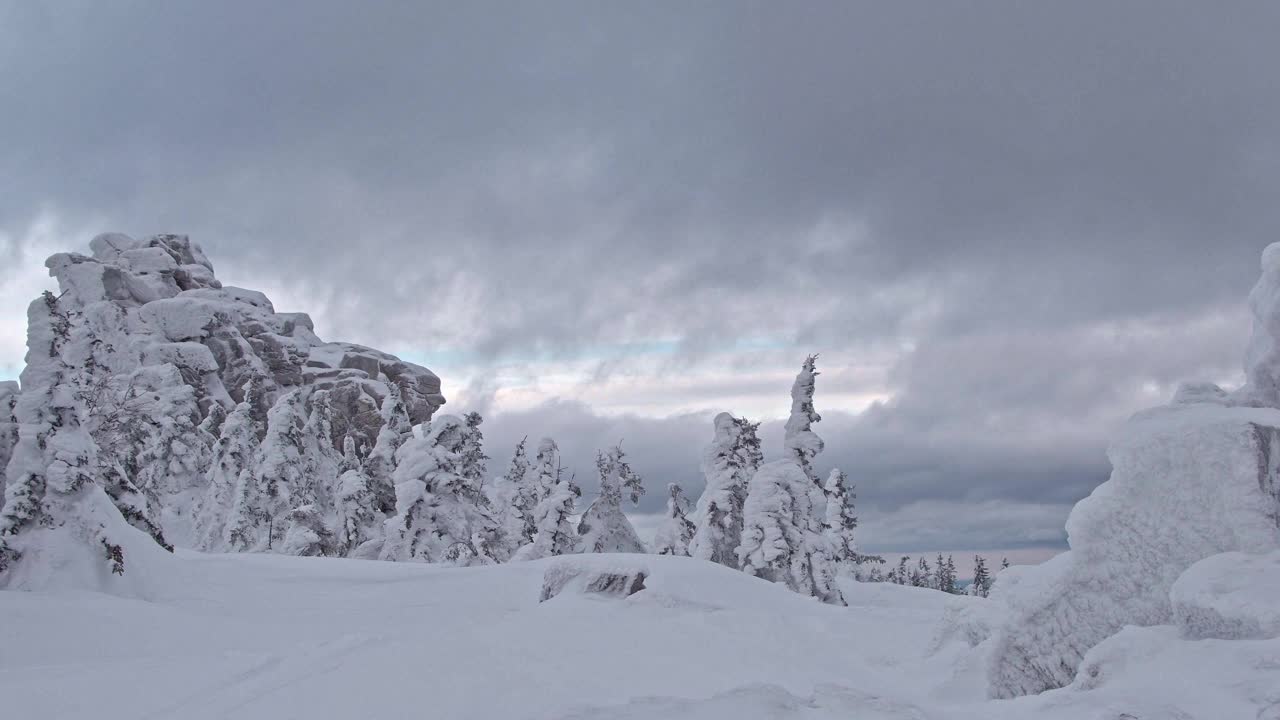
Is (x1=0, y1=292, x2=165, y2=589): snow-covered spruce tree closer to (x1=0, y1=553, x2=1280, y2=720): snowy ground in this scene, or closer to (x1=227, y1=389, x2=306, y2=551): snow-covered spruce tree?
(x1=0, y1=553, x2=1280, y2=720): snowy ground

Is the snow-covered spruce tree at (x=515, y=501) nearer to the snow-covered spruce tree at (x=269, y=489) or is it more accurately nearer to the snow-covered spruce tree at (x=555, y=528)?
the snow-covered spruce tree at (x=555, y=528)

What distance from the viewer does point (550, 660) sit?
884 cm

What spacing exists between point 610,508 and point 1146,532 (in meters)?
31.6

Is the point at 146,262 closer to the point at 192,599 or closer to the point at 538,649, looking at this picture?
the point at 192,599

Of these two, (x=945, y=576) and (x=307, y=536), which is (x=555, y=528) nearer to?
(x=307, y=536)

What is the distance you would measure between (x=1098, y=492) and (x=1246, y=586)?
177 cm

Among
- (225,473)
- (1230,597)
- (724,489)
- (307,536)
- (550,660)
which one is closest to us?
(1230,597)

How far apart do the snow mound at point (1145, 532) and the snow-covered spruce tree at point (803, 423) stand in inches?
1040

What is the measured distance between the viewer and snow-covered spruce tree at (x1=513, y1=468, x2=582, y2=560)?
34.8 meters

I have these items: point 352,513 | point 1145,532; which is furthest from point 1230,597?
point 352,513

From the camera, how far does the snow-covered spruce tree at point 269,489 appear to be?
1710 inches

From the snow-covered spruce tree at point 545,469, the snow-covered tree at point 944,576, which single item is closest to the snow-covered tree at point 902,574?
the snow-covered tree at point 944,576

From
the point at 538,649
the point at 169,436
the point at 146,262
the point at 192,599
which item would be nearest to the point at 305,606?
the point at 192,599

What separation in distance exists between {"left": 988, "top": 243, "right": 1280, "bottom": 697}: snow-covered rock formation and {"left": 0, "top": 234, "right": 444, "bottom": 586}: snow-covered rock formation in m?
16.3
